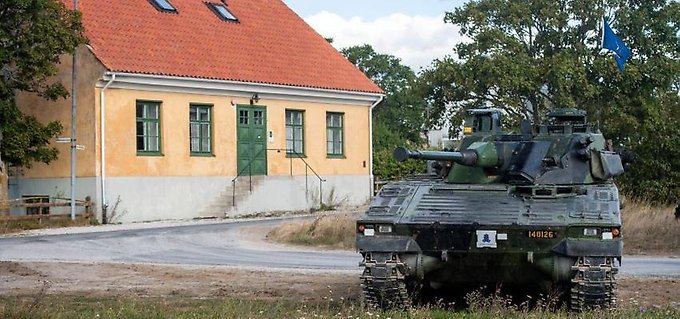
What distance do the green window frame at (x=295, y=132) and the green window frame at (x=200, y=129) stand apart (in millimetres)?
3377

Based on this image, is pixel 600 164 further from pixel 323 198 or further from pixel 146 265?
pixel 323 198

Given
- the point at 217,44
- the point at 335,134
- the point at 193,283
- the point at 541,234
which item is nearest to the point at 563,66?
the point at 335,134

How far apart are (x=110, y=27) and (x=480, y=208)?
22222mm

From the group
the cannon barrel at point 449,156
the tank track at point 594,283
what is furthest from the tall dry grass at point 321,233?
the tank track at point 594,283

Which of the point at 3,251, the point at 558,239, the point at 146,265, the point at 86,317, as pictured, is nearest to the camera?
the point at 86,317

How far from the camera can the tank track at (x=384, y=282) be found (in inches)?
482

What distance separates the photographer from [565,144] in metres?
14.1

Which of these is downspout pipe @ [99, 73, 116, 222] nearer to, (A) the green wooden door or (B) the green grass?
(A) the green wooden door

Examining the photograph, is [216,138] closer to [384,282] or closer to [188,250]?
[188,250]

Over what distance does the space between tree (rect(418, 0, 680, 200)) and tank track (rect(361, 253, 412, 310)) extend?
23.4m

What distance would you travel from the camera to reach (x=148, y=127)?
32781 mm

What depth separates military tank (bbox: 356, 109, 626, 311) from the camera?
11883mm

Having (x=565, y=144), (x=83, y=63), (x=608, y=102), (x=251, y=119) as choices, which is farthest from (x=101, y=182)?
(x=565, y=144)

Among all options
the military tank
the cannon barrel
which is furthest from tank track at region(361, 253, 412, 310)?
the cannon barrel
